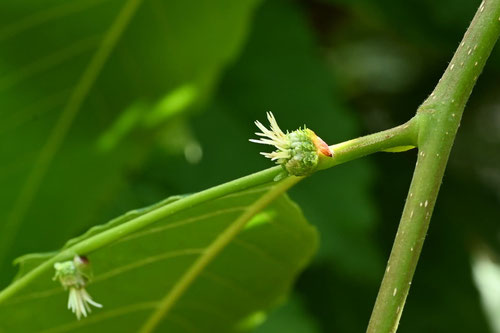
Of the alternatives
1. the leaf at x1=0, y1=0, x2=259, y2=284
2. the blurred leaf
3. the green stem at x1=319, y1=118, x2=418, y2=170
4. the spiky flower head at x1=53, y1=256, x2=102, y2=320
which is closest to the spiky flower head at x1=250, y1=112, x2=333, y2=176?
the green stem at x1=319, y1=118, x2=418, y2=170

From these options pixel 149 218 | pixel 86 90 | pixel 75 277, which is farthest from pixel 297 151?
pixel 86 90

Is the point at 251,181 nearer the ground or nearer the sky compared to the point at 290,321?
nearer the ground

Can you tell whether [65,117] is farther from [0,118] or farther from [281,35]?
[281,35]

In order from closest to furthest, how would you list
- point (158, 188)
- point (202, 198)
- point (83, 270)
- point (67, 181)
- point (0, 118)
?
point (202, 198) → point (83, 270) → point (0, 118) → point (67, 181) → point (158, 188)

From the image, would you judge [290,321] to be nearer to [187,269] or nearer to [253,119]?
[253,119]

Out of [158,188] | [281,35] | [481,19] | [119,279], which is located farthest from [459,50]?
[281,35]
